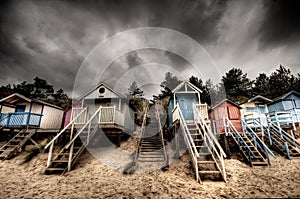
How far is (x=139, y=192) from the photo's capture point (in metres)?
4.73

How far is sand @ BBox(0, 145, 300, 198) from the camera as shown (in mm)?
4629

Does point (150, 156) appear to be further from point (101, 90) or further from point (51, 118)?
point (51, 118)

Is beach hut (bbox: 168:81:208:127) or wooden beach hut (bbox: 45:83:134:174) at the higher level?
beach hut (bbox: 168:81:208:127)

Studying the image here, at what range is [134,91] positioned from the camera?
109ft

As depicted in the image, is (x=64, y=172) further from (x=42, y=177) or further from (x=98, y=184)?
(x=98, y=184)

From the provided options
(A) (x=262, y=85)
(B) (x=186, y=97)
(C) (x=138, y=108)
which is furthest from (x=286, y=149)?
(A) (x=262, y=85)

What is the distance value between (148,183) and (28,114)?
14.0 m

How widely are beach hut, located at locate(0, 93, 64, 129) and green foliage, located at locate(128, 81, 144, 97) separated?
56.5 feet

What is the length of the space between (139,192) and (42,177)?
494 cm

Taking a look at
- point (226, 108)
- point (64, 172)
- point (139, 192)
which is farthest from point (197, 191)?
point (226, 108)

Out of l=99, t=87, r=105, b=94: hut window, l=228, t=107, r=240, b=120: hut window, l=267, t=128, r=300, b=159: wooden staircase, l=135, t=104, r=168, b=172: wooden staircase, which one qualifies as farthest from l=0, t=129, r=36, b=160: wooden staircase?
l=228, t=107, r=240, b=120: hut window

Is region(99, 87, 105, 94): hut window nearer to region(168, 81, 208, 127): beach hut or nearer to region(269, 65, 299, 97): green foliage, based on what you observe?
region(168, 81, 208, 127): beach hut

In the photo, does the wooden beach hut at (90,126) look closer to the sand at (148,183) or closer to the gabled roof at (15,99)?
the sand at (148,183)

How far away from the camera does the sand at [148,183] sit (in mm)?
4629
